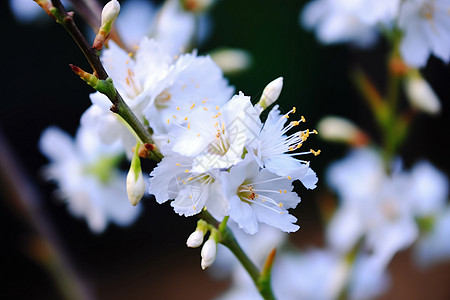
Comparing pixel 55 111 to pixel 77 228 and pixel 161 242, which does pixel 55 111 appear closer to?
pixel 77 228

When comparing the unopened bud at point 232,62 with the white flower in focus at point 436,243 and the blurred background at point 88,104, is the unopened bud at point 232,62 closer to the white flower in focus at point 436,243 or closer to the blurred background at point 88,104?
the white flower in focus at point 436,243

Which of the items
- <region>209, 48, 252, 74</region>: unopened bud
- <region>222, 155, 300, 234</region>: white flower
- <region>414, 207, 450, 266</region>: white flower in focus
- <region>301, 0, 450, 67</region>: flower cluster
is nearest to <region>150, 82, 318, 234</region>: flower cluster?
<region>222, 155, 300, 234</region>: white flower

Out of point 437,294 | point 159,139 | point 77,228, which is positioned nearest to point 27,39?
point 77,228

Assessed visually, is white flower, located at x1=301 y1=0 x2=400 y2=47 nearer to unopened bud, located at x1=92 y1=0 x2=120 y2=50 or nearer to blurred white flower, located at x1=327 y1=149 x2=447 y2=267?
blurred white flower, located at x1=327 y1=149 x2=447 y2=267

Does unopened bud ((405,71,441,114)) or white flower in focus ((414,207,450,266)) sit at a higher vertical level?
unopened bud ((405,71,441,114))

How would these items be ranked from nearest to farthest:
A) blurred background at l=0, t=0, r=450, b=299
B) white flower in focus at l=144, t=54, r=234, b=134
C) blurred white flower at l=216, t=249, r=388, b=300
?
white flower in focus at l=144, t=54, r=234, b=134 < blurred white flower at l=216, t=249, r=388, b=300 < blurred background at l=0, t=0, r=450, b=299

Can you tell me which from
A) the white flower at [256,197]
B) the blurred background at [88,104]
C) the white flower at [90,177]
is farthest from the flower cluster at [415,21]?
the blurred background at [88,104]
